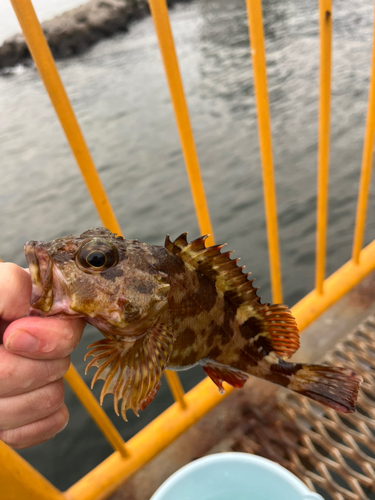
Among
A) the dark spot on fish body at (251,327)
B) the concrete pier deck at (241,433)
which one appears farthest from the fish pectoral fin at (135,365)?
the concrete pier deck at (241,433)

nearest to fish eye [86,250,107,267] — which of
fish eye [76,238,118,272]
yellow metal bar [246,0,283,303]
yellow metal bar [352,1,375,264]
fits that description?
fish eye [76,238,118,272]

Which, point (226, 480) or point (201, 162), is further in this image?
point (201, 162)

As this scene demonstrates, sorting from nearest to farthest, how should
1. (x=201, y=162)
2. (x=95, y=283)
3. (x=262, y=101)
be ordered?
(x=95, y=283)
(x=262, y=101)
(x=201, y=162)

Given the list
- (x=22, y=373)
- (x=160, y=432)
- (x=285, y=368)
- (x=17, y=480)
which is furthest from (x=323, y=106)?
(x=17, y=480)

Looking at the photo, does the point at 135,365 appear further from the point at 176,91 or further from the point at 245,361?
the point at 176,91

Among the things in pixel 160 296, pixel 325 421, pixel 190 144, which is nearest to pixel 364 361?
pixel 325 421

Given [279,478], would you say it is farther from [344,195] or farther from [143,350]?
[344,195]
